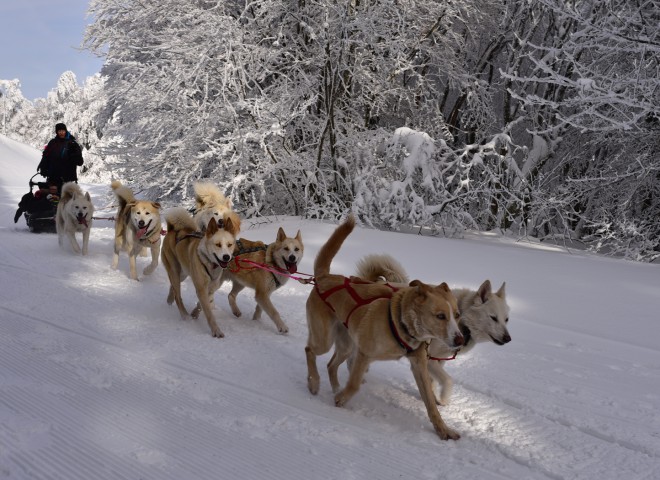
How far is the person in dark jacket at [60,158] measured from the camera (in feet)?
31.8

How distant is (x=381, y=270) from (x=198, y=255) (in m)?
1.98

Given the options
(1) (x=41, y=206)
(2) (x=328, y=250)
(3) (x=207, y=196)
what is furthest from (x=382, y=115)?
(2) (x=328, y=250)

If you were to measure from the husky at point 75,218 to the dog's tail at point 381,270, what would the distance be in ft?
18.7

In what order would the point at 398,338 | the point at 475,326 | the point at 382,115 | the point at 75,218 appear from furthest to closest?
the point at 382,115 → the point at 75,218 → the point at 475,326 → the point at 398,338

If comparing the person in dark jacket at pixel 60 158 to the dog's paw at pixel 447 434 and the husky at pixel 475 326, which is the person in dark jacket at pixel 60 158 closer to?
the husky at pixel 475 326

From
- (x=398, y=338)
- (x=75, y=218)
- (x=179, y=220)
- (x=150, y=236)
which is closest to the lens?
(x=398, y=338)

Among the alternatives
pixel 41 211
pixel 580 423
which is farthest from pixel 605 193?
pixel 41 211

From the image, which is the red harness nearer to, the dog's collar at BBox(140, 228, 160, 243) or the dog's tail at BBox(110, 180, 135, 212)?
the dog's collar at BBox(140, 228, 160, 243)

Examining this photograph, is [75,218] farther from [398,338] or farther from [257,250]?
[398,338]

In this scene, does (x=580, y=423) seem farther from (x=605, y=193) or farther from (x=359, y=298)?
(x=605, y=193)

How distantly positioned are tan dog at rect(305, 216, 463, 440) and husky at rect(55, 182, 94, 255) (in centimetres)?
571

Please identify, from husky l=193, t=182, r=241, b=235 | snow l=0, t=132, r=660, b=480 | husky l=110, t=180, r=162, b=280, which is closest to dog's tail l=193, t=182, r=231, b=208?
husky l=193, t=182, r=241, b=235

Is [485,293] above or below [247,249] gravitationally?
above

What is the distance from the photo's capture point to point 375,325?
3162mm
